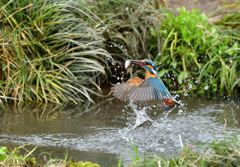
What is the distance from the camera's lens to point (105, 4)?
6.38 meters

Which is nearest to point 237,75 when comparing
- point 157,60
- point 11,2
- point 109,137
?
point 157,60

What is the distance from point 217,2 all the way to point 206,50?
268 centimetres

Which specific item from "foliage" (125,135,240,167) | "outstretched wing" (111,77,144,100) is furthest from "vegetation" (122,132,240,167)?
"outstretched wing" (111,77,144,100)

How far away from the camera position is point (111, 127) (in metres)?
4.30

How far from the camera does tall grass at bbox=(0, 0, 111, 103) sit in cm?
520

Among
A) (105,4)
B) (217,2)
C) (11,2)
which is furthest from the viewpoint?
(217,2)

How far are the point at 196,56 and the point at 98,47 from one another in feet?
5.85

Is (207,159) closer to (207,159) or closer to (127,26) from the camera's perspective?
(207,159)

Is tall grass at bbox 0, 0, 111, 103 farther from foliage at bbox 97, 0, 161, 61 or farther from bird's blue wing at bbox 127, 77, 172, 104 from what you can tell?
bird's blue wing at bbox 127, 77, 172, 104

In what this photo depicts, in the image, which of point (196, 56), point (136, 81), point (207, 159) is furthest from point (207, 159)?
point (196, 56)

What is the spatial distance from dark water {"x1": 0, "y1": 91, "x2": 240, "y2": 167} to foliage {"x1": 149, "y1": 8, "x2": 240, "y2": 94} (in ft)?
1.23

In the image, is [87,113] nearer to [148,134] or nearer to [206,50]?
[148,134]

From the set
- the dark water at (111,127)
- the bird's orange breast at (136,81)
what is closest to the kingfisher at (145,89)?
the bird's orange breast at (136,81)

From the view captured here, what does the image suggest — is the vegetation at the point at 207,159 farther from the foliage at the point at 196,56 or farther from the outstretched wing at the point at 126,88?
the foliage at the point at 196,56
